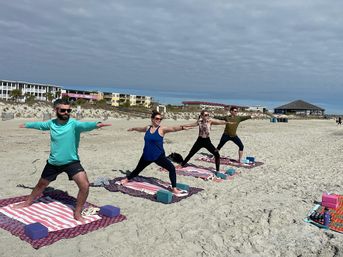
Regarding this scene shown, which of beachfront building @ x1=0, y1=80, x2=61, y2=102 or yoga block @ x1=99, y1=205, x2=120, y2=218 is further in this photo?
beachfront building @ x1=0, y1=80, x2=61, y2=102

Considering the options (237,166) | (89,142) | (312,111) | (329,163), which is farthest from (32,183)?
(312,111)

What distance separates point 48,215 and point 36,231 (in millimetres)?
947

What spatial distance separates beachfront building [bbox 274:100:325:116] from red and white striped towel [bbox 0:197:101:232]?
121 m

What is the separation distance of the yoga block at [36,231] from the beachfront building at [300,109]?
401ft

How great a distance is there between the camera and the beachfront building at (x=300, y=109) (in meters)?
120

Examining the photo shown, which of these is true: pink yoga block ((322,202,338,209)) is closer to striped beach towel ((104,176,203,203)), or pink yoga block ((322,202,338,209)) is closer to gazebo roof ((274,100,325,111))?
striped beach towel ((104,176,203,203))

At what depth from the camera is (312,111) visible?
121 m

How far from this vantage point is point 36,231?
4.89m

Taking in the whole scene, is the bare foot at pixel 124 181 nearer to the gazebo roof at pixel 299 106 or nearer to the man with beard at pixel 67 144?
the man with beard at pixel 67 144

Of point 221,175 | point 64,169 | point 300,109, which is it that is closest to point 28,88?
point 300,109

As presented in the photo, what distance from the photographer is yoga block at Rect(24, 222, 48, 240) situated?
4887mm

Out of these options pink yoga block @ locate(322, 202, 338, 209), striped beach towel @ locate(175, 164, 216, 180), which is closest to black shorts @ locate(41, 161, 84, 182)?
striped beach towel @ locate(175, 164, 216, 180)

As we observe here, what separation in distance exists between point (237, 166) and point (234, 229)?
5825mm

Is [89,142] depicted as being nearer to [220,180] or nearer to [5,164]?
[5,164]
